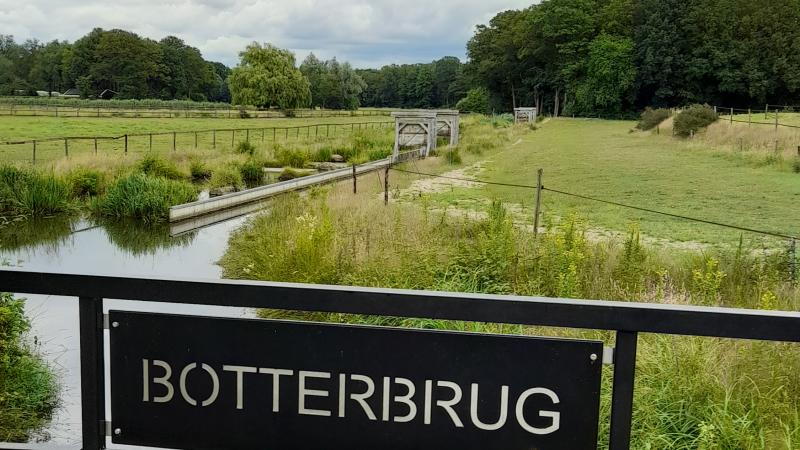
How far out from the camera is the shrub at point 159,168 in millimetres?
13793

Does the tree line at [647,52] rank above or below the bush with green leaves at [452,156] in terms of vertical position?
above

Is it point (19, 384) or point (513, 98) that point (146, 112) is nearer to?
point (19, 384)

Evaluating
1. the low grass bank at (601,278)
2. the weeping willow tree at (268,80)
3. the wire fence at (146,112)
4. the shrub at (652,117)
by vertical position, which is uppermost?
the weeping willow tree at (268,80)

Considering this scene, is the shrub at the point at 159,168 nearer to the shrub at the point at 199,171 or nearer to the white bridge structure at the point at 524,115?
the shrub at the point at 199,171

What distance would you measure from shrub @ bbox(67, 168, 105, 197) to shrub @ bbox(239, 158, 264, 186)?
3.58 meters

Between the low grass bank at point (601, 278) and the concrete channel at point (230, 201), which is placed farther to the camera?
the concrete channel at point (230, 201)

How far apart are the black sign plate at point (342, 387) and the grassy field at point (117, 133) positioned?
1387 cm

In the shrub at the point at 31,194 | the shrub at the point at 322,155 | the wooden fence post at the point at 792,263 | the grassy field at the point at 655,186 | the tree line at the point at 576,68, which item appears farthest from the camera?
the shrub at the point at 322,155

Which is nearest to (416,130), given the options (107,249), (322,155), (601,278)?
(322,155)

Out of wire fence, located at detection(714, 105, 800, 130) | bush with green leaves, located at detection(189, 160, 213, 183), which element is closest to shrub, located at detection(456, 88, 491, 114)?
wire fence, located at detection(714, 105, 800, 130)

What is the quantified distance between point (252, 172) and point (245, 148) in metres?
3.61

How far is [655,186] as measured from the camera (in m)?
13.5

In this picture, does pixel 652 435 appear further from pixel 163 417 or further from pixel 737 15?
pixel 737 15

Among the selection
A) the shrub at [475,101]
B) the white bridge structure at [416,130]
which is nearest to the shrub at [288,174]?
the white bridge structure at [416,130]
